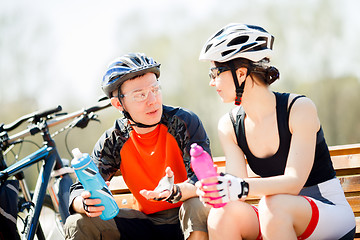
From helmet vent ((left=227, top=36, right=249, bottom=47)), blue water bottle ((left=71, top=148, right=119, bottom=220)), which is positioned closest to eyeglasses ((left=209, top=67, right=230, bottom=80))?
helmet vent ((left=227, top=36, right=249, bottom=47))

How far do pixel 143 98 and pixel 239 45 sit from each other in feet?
2.46

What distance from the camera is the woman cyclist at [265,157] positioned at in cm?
204

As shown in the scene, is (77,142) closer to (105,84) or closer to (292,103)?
(105,84)

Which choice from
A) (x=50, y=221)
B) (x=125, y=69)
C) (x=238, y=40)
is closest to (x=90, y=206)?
(x=125, y=69)

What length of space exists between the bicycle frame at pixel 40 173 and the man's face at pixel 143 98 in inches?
51.4

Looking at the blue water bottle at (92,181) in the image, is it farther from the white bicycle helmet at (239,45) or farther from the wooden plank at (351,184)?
the wooden plank at (351,184)

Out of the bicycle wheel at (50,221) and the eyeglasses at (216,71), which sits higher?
the eyeglasses at (216,71)

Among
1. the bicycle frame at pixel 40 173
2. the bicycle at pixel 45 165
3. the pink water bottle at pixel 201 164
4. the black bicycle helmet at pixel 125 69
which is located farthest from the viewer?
the bicycle at pixel 45 165

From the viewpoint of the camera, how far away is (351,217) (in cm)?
223

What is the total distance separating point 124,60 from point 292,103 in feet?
3.60

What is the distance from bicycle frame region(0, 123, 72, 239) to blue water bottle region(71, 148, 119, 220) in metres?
1.36

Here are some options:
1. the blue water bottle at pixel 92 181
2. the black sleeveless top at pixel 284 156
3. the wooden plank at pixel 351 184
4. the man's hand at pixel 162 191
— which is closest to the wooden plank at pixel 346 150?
the wooden plank at pixel 351 184

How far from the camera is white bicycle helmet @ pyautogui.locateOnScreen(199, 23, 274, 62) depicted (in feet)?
7.50

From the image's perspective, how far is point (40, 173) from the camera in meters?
3.71
